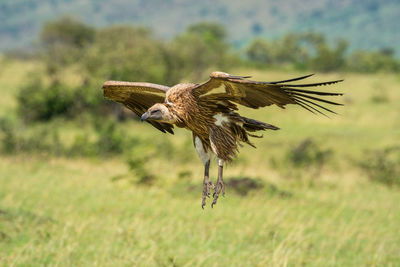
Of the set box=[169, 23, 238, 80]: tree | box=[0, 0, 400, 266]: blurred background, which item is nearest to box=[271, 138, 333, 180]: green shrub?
box=[0, 0, 400, 266]: blurred background

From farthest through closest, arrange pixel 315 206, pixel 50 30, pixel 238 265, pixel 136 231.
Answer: pixel 50 30 < pixel 315 206 < pixel 136 231 < pixel 238 265

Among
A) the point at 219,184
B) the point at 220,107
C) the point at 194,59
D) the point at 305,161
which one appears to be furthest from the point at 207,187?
the point at 194,59

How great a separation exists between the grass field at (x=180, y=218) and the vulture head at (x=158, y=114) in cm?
377

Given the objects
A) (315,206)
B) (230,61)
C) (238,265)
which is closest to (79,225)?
(238,265)

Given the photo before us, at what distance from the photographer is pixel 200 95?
10.2 ft

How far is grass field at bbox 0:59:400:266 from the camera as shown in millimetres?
7590

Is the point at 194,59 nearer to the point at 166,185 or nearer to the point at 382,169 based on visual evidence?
the point at 382,169

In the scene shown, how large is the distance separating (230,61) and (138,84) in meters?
52.4

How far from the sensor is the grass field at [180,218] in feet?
24.9

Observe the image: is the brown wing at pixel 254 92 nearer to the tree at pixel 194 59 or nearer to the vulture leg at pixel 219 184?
the vulture leg at pixel 219 184

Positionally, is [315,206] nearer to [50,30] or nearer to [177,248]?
[177,248]

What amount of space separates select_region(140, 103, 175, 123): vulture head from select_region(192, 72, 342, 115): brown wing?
0.24m

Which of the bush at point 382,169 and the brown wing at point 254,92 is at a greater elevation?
the brown wing at point 254,92

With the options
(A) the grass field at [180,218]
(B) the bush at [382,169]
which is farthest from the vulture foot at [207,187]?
(B) the bush at [382,169]
